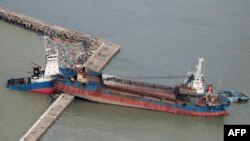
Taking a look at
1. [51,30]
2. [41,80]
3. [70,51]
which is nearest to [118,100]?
[41,80]

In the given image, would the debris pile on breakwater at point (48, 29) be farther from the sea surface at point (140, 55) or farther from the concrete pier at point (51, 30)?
the sea surface at point (140, 55)

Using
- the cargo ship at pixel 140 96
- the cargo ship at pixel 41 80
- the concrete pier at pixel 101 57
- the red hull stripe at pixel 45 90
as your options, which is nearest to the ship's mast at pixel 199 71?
the cargo ship at pixel 140 96

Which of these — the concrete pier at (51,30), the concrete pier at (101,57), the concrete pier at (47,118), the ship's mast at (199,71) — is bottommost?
the concrete pier at (47,118)

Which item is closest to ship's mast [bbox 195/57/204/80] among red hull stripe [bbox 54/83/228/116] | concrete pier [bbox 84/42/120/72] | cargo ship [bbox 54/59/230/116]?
cargo ship [bbox 54/59/230/116]

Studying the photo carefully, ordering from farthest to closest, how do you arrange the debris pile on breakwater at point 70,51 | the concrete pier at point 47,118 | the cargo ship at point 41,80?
the debris pile on breakwater at point 70,51
the cargo ship at point 41,80
the concrete pier at point 47,118

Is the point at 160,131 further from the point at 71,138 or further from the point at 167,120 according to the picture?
the point at 71,138

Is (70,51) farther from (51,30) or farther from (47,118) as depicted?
(47,118)

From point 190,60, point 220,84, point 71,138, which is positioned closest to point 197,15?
point 190,60
